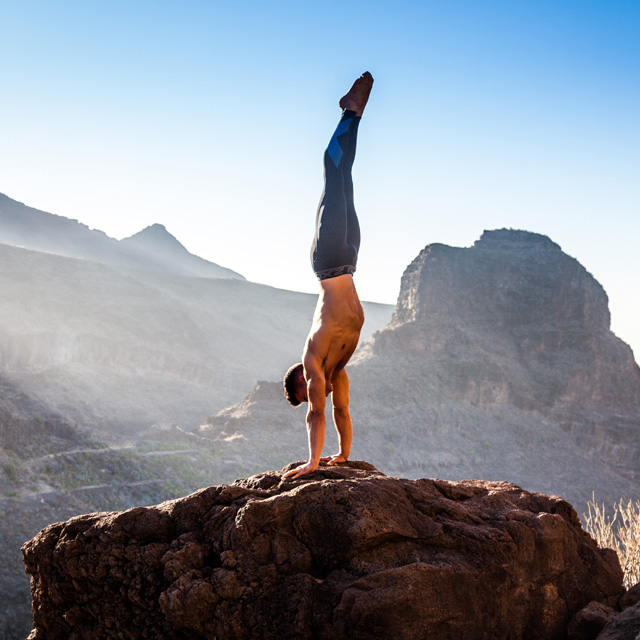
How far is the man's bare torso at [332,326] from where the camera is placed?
5363mm

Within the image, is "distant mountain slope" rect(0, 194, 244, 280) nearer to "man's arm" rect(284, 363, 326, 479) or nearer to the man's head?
the man's head

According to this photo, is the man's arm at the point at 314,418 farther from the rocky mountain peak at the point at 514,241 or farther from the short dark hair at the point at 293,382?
the rocky mountain peak at the point at 514,241

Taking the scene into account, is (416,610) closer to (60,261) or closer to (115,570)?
(115,570)

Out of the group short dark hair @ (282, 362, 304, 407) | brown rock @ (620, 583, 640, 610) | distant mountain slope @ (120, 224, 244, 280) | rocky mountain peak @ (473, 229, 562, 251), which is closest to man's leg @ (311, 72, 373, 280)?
short dark hair @ (282, 362, 304, 407)

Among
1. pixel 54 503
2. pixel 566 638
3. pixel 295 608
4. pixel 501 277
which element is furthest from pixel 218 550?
pixel 501 277

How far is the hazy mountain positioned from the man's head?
30.0 meters

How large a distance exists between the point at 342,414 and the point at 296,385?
558mm

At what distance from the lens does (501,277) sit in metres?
59.6

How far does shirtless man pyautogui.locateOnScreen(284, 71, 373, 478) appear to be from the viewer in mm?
5336

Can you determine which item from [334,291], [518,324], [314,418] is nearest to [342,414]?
[314,418]

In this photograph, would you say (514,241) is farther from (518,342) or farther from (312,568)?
(312,568)

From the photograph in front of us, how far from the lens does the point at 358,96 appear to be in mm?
5836

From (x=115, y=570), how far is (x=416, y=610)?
1.98 metres

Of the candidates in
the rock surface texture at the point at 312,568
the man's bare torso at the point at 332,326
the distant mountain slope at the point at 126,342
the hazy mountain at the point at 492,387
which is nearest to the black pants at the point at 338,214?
the man's bare torso at the point at 332,326
